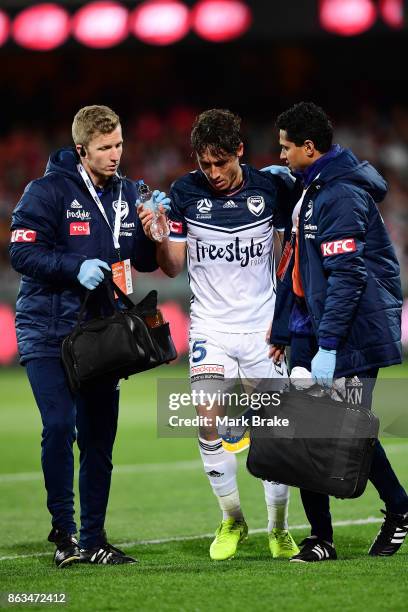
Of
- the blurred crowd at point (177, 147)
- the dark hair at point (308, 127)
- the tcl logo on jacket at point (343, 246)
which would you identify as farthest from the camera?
the blurred crowd at point (177, 147)

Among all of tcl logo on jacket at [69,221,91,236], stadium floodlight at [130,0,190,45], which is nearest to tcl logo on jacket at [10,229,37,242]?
tcl logo on jacket at [69,221,91,236]

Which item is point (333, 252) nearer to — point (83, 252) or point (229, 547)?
point (83, 252)

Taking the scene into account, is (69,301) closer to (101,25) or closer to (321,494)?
(321,494)

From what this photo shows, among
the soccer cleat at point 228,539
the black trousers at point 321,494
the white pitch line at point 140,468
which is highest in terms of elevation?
the black trousers at point 321,494

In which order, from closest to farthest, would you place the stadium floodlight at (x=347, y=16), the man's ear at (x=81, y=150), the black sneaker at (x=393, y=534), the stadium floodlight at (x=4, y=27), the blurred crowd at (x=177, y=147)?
the black sneaker at (x=393, y=534)
the man's ear at (x=81, y=150)
the stadium floodlight at (x=347, y=16)
the stadium floodlight at (x=4, y=27)
the blurred crowd at (x=177, y=147)

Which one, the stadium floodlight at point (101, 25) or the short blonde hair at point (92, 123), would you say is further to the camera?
the stadium floodlight at point (101, 25)

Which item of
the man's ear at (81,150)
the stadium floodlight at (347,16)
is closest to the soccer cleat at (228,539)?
the man's ear at (81,150)

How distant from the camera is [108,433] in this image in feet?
19.3

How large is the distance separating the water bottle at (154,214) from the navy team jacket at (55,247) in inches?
7.1

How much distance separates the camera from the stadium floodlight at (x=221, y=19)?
18.5 meters

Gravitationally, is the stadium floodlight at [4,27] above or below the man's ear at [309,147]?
above

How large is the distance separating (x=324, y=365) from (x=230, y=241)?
1075 mm

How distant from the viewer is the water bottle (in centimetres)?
574

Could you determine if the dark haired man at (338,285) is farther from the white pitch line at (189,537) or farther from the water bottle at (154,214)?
the white pitch line at (189,537)
